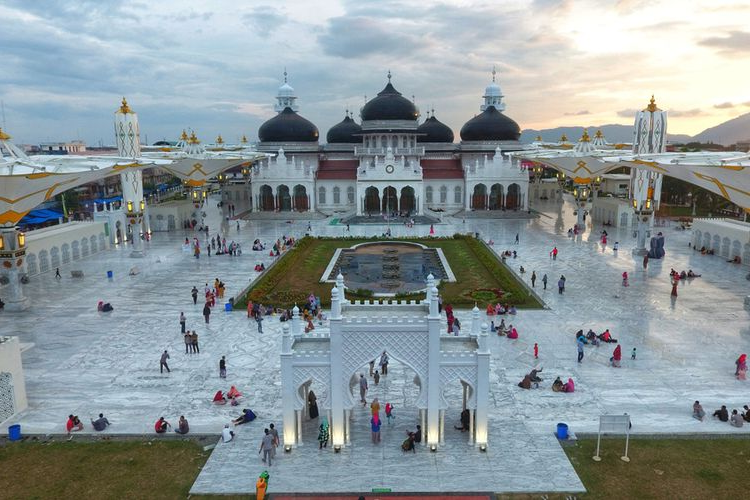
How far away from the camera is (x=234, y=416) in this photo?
1478 cm

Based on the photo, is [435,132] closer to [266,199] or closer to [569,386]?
[266,199]

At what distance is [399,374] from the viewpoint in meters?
17.3

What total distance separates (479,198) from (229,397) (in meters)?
45.0

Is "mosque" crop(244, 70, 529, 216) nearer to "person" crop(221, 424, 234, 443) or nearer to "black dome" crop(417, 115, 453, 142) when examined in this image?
"black dome" crop(417, 115, 453, 142)

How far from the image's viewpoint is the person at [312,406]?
14117 mm

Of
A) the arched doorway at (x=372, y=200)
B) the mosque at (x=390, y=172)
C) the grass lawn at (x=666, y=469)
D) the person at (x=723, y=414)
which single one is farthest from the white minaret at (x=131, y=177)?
the person at (x=723, y=414)

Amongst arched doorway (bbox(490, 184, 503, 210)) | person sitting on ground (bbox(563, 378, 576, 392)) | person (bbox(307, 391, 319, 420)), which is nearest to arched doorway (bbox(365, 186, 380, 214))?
arched doorway (bbox(490, 184, 503, 210))

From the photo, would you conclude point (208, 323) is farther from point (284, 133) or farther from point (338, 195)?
point (284, 133)

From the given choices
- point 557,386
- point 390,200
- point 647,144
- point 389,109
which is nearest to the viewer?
point 557,386

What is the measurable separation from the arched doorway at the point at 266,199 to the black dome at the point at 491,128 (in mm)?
24554

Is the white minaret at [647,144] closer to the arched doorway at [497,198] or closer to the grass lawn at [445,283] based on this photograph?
the grass lawn at [445,283]

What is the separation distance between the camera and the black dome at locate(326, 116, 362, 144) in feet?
225

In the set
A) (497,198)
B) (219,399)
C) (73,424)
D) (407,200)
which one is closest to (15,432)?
(73,424)

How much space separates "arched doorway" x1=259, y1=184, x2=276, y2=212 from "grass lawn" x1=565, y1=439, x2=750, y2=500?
47.1 metres
